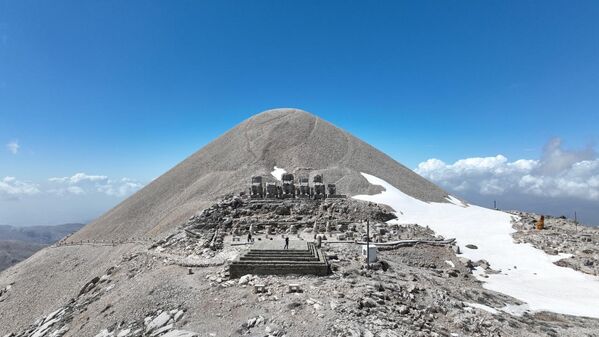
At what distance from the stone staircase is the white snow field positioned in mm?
9408

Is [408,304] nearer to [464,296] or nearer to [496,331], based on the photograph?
[496,331]

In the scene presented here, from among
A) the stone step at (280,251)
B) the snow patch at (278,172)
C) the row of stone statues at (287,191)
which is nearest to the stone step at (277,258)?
the stone step at (280,251)

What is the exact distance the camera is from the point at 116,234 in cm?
3959

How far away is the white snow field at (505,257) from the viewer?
19.0 meters

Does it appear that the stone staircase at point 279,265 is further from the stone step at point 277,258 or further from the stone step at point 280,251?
the stone step at point 280,251

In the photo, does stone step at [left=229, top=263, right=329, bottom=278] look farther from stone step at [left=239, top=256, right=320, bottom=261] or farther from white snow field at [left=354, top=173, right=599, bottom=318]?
white snow field at [left=354, top=173, right=599, bottom=318]

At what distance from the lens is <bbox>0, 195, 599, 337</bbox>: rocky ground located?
11633 mm

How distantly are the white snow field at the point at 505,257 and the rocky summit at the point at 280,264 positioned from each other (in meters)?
0.61

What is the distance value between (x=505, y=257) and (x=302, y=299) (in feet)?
66.0

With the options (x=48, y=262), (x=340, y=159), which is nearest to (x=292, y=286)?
(x=48, y=262)

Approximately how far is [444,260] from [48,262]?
36448 mm

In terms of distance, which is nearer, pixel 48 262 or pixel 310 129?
pixel 48 262

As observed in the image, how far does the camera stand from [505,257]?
85.1 ft

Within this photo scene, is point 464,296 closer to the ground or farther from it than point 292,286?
closer to the ground
